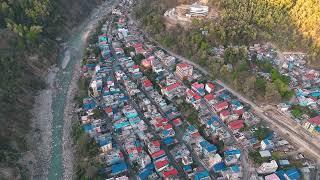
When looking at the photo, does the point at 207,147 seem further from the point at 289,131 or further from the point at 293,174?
the point at 289,131

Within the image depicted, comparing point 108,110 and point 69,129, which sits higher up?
point 108,110

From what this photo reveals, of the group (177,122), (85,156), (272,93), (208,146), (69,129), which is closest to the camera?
(208,146)

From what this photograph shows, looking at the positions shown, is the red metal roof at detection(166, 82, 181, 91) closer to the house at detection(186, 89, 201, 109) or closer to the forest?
the house at detection(186, 89, 201, 109)

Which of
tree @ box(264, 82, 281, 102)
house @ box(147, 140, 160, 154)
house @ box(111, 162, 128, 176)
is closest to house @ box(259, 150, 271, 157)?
tree @ box(264, 82, 281, 102)

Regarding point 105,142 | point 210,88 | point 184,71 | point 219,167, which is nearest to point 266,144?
point 219,167

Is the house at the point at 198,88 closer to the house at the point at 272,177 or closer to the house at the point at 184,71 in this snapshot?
the house at the point at 184,71

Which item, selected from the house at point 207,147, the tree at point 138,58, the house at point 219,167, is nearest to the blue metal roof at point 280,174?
the house at point 219,167
